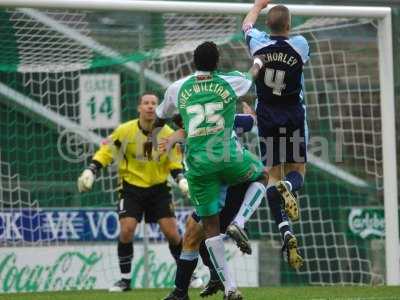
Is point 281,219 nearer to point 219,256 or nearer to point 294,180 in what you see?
point 294,180

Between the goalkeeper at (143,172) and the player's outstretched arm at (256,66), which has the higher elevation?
the player's outstretched arm at (256,66)

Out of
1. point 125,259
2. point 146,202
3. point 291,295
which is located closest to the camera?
point 291,295

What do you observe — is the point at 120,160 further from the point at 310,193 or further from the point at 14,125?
the point at 310,193

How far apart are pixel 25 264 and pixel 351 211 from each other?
4337mm

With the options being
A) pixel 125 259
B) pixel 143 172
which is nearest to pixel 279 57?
pixel 143 172

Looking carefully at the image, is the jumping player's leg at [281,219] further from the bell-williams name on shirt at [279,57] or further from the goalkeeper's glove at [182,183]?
the goalkeeper's glove at [182,183]

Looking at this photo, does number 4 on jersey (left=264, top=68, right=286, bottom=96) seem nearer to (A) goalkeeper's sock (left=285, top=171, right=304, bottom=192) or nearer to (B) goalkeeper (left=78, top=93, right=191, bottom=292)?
(A) goalkeeper's sock (left=285, top=171, right=304, bottom=192)

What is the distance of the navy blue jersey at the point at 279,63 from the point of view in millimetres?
9477

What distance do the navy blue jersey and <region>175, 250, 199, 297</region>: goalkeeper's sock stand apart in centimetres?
163

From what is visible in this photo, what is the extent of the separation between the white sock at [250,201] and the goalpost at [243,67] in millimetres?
3795

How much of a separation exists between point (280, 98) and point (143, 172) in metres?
3.03

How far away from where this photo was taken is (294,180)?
31.4 feet

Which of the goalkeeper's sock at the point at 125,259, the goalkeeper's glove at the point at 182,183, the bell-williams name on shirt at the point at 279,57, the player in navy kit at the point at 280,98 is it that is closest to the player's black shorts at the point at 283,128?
the player in navy kit at the point at 280,98

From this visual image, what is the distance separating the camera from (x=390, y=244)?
1230 centimetres
